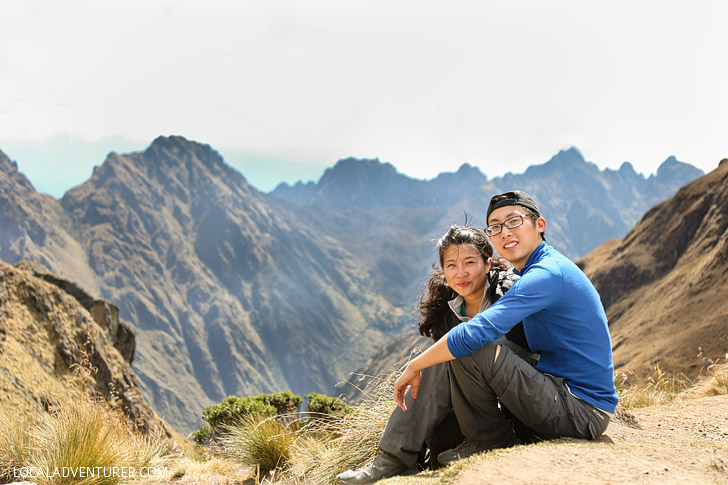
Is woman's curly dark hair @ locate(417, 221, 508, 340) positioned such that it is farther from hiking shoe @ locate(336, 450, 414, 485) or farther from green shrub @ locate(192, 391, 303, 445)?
green shrub @ locate(192, 391, 303, 445)

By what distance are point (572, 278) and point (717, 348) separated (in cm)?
3816

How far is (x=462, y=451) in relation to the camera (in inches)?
154

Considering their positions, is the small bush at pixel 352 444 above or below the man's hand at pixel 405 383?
below

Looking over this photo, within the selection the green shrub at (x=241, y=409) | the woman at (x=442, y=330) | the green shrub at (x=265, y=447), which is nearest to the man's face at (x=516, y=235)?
the woman at (x=442, y=330)

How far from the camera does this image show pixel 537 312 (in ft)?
12.5

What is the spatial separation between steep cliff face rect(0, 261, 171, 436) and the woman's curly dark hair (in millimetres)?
5788

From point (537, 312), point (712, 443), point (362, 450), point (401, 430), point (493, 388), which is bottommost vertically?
point (712, 443)

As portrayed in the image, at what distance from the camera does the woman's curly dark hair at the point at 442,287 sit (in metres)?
4.42

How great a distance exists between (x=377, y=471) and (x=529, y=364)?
1565mm

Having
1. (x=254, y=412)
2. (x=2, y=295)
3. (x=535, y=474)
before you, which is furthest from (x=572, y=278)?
(x=2, y=295)

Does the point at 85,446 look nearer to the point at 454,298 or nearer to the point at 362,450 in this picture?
the point at 362,450

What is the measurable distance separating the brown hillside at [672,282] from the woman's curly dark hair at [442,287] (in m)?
28.6

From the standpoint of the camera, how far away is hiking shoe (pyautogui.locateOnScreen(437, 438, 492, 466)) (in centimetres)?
386

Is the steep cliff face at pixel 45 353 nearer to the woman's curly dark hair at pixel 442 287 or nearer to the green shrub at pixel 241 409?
the green shrub at pixel 241 409
